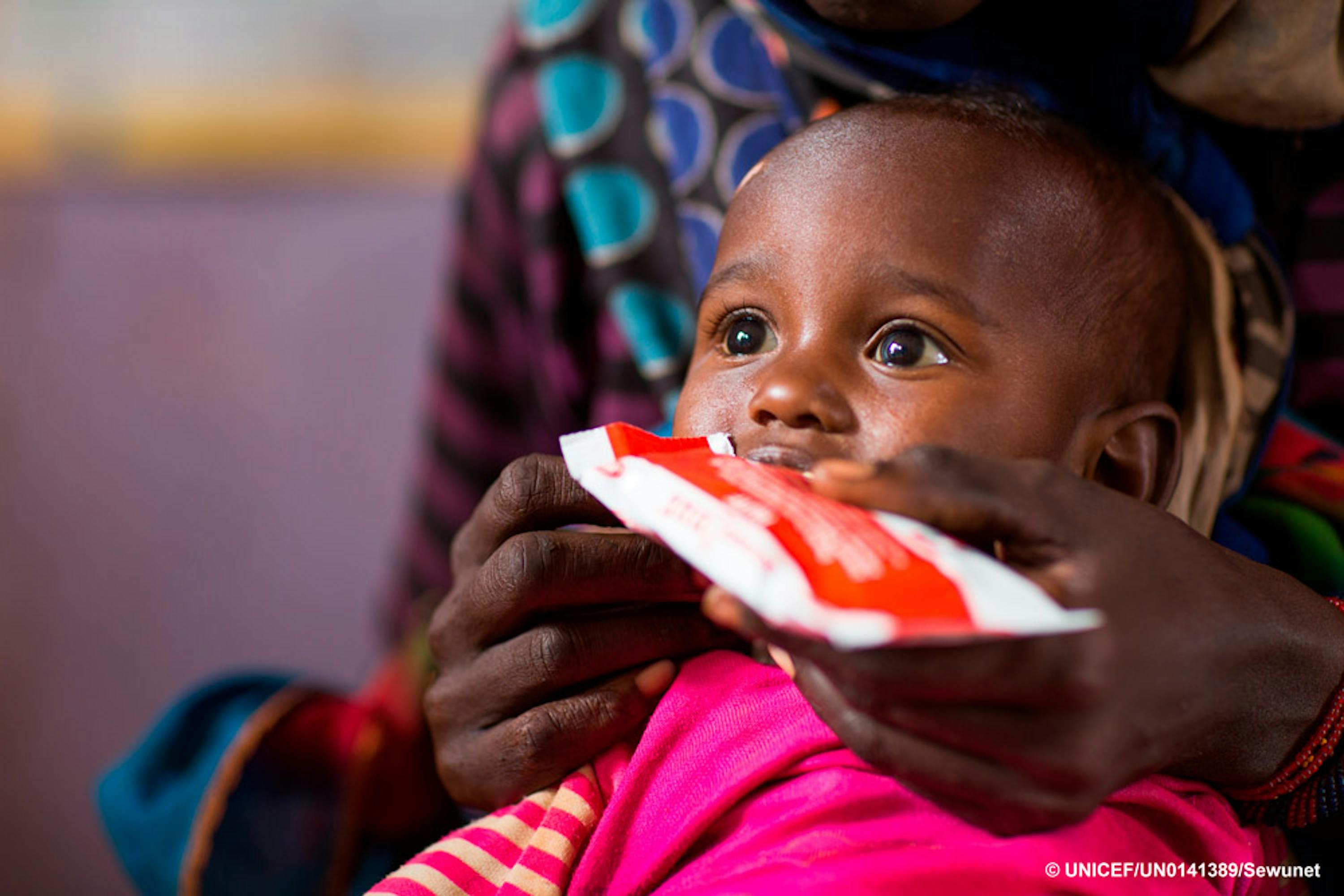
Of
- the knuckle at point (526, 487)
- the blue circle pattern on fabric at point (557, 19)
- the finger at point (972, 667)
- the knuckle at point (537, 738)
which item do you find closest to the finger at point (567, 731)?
the knuckle at point (537, 738)

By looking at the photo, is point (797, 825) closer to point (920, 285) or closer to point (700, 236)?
point (920, 285)

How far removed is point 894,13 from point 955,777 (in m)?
0.48

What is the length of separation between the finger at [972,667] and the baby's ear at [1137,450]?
0.29 metres

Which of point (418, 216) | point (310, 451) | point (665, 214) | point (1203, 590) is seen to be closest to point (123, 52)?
point (418, 216)

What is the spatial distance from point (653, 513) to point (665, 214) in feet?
2.09

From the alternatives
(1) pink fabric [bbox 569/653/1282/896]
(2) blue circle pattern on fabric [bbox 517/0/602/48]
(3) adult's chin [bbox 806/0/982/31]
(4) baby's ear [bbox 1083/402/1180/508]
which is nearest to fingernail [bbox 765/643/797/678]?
(1) pink fabric [bbox 569/653/1282/896]

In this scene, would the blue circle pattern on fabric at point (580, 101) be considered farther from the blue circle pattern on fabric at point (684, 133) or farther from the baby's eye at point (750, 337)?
the baby's eye at point (750, 337)

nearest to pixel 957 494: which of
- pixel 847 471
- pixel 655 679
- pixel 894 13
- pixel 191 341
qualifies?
pixel 847 471

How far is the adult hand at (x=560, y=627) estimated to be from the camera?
2.24 feet

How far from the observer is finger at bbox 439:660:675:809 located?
0.70 m

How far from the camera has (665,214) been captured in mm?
1106

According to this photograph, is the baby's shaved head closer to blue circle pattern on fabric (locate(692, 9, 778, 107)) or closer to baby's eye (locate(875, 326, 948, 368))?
baby's eye (locate(875, 326, 948, 368))

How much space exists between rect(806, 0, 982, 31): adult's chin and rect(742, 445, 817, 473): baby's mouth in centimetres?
30

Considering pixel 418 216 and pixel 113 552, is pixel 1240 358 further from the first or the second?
pixel 113 552
